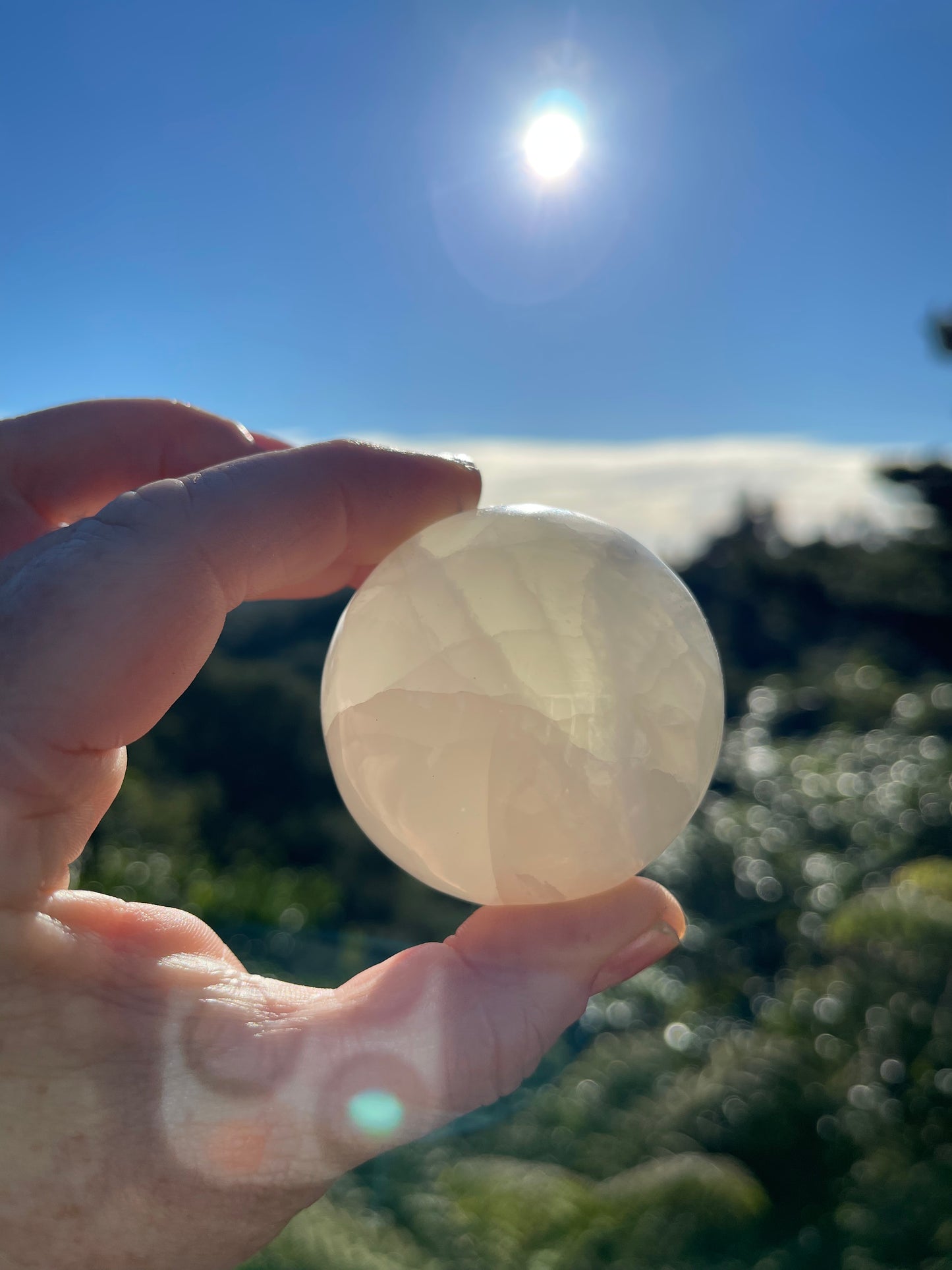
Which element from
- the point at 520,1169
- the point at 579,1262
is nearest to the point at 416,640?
the point at 579,1262

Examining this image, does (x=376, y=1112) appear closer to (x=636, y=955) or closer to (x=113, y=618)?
(x=636, y=955)

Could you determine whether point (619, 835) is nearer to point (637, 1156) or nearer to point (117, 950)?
point (117, 950)

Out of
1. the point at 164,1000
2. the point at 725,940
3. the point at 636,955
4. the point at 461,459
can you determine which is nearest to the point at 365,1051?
the point at 164,1000

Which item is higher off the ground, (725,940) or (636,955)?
(636,955)

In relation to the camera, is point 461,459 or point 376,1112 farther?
point 461,459

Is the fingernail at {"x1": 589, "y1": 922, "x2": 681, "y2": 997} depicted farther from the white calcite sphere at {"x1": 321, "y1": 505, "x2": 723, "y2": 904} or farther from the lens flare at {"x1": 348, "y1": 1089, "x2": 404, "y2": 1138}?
the lens flare at {"x1": 348, "y1": 1089, "x2": 404, "y2": 1138}

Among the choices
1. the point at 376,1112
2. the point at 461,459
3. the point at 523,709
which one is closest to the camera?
the point at 376,1112
